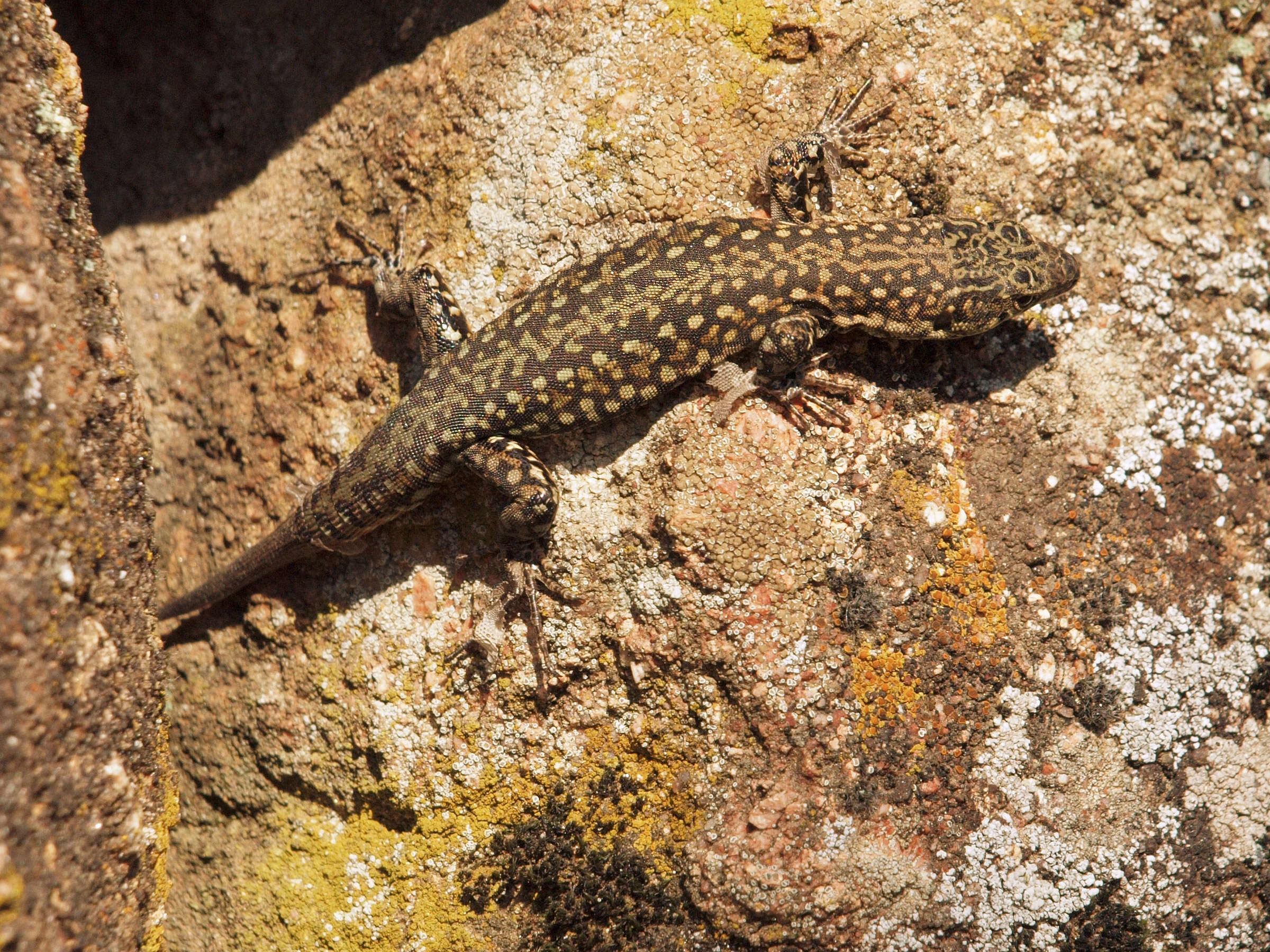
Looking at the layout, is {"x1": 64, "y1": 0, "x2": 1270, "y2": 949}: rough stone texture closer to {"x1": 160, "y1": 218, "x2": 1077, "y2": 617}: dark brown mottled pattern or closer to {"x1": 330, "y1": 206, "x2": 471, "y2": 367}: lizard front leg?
{"x1": 330, "y1": 206, "x2": 471, "y2": 367}: lizard front leg

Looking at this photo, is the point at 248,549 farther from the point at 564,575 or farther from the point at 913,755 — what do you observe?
the point at 913,755

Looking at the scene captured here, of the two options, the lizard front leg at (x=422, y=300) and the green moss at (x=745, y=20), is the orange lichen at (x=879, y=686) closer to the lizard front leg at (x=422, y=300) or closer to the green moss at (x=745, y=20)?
the lizard front leg at (x=422, y=300)

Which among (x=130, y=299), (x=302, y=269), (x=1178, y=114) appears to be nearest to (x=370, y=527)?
(x=302, y=269)

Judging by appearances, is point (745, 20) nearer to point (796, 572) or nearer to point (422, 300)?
point (422, 300)

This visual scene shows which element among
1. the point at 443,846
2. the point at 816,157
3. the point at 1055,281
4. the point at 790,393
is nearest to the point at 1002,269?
the point at 1055,281

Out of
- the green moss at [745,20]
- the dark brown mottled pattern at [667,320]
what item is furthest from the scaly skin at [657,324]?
the green moss at [745,20]
